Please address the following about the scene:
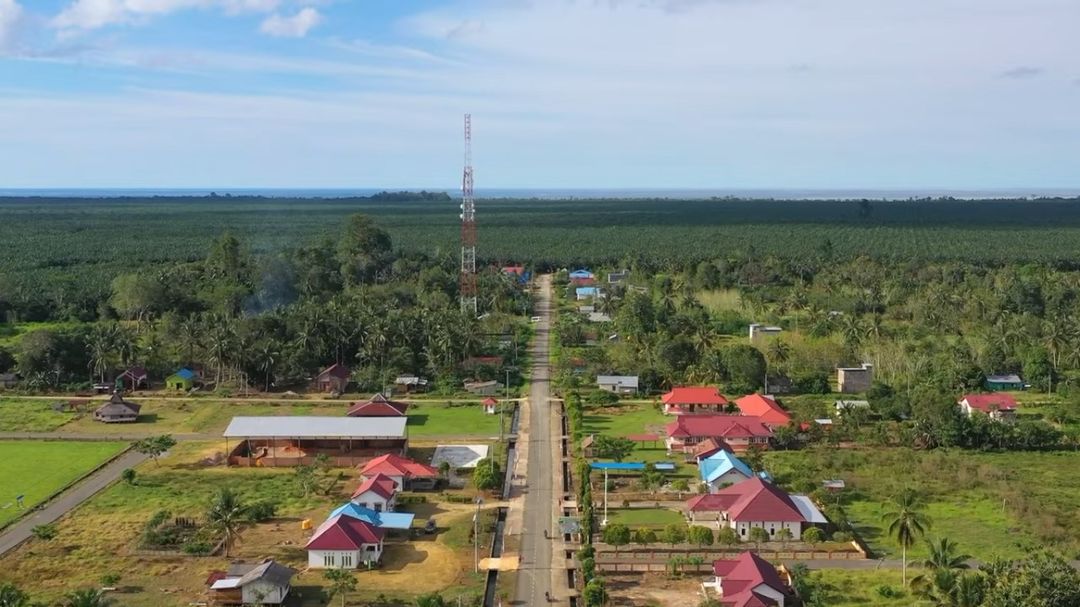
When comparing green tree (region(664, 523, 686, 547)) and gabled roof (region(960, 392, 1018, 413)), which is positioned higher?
gabled roof (region(960, 392, 1018, 413))

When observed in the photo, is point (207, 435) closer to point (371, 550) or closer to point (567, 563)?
point (371, 550)

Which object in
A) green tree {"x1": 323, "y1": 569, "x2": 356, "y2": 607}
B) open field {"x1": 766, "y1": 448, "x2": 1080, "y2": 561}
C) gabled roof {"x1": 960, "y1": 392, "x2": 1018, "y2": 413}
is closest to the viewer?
green tree {"x1": 323, "y1": 569, "x2": 356, "y2": 607}

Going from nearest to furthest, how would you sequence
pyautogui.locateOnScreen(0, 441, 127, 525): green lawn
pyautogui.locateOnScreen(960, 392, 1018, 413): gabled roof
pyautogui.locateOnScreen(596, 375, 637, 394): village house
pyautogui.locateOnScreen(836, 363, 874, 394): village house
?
1. pyautogui.locateOnScreen(0, 441, 127, 525): green lawn
2. pyautogui.locateOnScreen(960, 392, 1018, 413): gabled roof
3. pyautogui.locateOnScreen(836, 363, 874, 394): village house
4. pyautogui.locateOnScreen(596, 375, 637, 394): village house

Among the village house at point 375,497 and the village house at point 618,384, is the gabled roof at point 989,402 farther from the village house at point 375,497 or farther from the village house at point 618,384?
the village house at point 375,497

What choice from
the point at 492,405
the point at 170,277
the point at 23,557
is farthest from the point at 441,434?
the point at 170,277

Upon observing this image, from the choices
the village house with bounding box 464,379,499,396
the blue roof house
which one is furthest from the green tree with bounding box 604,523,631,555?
the village house with bounding box 464,379,499,396

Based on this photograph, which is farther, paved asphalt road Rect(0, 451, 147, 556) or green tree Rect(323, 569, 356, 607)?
paved asphalt road Rect(0, 451, 147, 556)

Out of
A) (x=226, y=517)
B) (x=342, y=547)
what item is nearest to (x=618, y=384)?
(x=342, y=547)

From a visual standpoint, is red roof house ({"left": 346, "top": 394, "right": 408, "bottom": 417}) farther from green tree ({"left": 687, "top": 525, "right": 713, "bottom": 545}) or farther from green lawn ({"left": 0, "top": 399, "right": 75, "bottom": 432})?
green tree ({"left": 687, "top": 525, "right": 713, "bottom": 545})
